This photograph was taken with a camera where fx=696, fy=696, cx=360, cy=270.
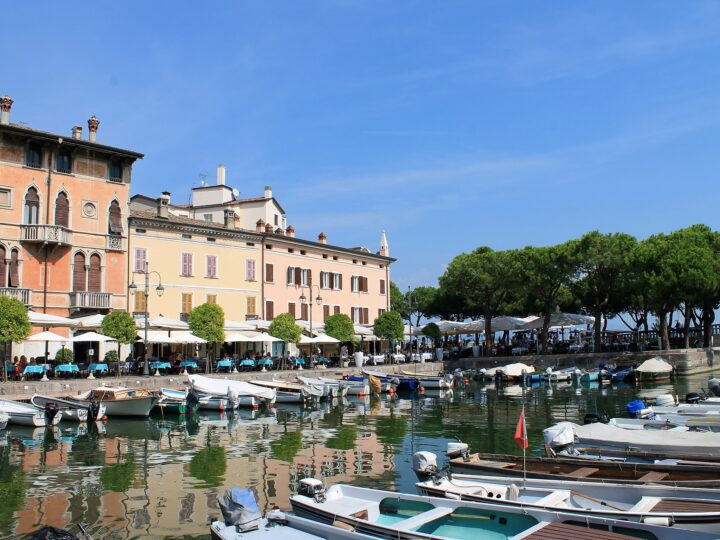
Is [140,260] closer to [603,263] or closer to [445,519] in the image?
[603,263]

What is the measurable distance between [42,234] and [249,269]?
49.4 feet

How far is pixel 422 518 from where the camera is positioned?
9914 mm

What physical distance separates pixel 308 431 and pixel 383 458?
22.4 feet

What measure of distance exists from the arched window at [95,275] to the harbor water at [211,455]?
516 inches

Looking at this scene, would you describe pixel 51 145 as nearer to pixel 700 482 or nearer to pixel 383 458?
pixel 383 458

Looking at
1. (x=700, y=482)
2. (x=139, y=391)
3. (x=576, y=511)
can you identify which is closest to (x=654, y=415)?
(x=700, y=482)

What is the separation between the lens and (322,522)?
9984mm

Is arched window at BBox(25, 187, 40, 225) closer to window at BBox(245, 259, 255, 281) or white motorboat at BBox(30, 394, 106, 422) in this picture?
white motorboat at BBox(30, 394, 106, 422)

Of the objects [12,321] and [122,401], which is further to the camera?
[12,321]

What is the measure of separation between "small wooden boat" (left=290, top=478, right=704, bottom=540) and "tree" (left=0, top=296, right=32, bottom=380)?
80.1 ft

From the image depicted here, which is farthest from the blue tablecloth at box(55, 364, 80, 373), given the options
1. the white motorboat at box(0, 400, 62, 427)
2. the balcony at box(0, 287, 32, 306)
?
the white motorboat at box(0, 400, 62, 427)

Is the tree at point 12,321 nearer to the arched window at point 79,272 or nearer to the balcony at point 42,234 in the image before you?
the balcony at point 42,234

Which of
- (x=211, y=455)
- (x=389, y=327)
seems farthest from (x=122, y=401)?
(x=389, y=327)

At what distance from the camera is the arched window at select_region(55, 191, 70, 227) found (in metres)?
39.8
